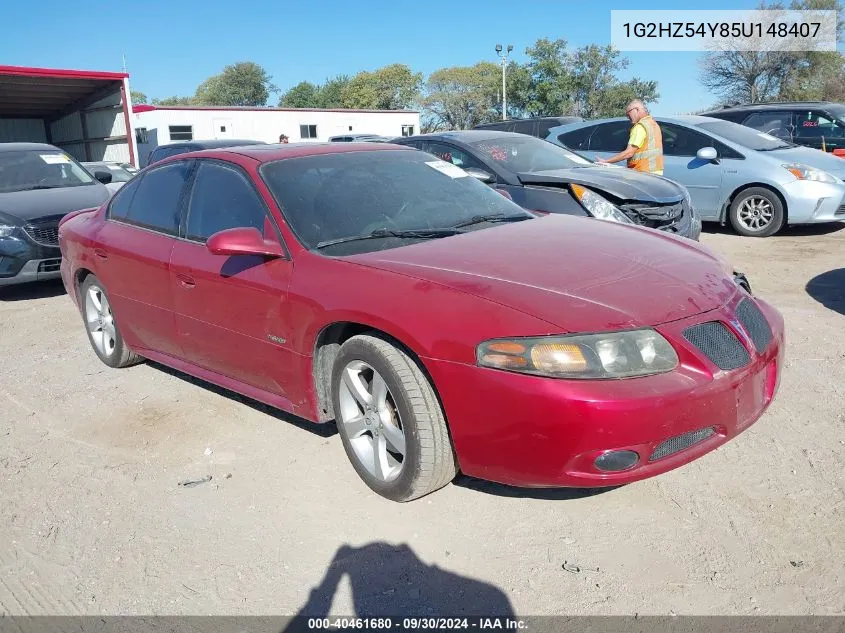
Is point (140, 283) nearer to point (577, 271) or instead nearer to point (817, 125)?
point (577, 271)

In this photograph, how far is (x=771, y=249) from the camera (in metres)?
8.19

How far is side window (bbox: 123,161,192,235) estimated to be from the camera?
4.16 meters

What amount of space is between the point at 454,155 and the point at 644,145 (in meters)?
2.43

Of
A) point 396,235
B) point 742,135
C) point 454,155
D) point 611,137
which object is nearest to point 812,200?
point 742,135

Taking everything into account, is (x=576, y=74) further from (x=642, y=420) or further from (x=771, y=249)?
(x=642, y=420)

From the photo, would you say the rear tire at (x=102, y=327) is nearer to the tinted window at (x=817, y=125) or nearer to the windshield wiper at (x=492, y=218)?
the windshield wiper at (x=492, y=218)

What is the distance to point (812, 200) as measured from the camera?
8547mm

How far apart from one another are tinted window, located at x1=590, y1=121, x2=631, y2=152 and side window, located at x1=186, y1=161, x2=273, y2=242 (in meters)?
7.06

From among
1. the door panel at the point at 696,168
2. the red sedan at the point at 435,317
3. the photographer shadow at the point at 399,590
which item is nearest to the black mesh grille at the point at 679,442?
the red sedan at the point at 435,317

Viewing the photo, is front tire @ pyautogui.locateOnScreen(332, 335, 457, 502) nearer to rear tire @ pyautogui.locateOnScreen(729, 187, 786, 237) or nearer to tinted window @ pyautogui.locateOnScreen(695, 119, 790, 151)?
rear tire @ pyautogui.locateOnScreen(729, 187, 786, 237)

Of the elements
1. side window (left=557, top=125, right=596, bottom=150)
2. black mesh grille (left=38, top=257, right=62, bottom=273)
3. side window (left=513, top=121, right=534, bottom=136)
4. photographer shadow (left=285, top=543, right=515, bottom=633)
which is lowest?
photographer shadow (left=285, top=543, right=515, bottom=633)

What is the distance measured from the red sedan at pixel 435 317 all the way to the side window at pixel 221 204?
0.04ft

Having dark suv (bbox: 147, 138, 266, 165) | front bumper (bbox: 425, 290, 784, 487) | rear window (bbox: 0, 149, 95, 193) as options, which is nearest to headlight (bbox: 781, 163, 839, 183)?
front bumper (bbox: 425, 290, 784, 487)

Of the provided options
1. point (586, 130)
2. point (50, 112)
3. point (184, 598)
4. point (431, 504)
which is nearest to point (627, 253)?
point (431, 504)
